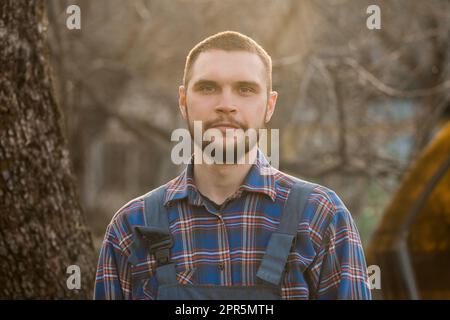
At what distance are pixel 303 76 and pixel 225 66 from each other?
5958 millimetres

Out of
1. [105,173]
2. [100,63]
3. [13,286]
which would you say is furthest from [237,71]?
[105,173]

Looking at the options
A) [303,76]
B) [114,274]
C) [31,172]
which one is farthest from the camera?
[303,76]

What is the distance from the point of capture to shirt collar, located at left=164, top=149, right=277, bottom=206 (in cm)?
225

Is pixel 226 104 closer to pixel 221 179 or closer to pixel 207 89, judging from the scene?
pixel 207 89

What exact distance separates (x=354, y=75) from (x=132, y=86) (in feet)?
13.0

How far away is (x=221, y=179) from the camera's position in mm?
2293

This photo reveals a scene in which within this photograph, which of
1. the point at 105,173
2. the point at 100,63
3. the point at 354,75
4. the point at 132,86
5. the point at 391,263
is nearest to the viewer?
the point at 391,263

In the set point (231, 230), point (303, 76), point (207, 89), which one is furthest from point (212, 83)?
point (303, 76)

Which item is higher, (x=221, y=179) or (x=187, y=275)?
(x=221, y=179)

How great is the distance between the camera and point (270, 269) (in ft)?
6.91

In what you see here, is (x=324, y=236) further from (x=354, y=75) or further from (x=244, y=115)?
(x=354, y=75)

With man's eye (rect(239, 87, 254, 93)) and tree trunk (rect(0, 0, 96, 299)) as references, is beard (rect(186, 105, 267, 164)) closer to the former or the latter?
man's eye (rect(239, 87, 254, 93))

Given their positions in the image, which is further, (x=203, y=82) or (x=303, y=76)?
(x=303, y=76)

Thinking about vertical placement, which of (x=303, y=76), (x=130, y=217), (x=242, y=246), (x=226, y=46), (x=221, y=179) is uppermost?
(x=303, y=76)
